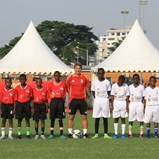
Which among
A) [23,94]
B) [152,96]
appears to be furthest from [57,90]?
[152,96]

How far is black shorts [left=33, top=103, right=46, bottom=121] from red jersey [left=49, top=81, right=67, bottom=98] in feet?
1.38

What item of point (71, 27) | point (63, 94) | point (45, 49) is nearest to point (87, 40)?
point (71, 27)

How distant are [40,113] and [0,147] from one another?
8.62 feet

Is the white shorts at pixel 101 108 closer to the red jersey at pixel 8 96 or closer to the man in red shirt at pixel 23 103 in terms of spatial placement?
the man in red shirt at pixel 23 103

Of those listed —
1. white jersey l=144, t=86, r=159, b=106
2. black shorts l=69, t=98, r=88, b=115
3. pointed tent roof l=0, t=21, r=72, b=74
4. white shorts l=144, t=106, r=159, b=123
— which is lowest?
white shorts l=144, t=106, r=159, b=123

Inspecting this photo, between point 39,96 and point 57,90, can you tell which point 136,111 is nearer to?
point 57,90

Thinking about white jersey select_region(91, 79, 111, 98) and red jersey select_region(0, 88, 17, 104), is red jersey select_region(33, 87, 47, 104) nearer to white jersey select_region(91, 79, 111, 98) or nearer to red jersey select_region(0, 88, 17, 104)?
red jersey select_region(0, 88, 17, 104)

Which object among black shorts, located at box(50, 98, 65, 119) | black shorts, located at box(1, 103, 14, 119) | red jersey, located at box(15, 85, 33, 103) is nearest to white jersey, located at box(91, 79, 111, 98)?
black shorts, located at box(50, 98, 65, 119)

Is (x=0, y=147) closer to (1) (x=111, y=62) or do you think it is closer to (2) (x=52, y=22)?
(1) (x=111, y=62)

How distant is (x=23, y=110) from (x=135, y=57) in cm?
1432

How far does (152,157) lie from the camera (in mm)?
11406

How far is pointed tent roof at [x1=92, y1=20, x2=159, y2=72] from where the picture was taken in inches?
1115

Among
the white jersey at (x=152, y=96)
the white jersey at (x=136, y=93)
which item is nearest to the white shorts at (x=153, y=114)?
the white jersey at (x=152, y=96)

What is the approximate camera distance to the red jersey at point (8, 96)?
50.5 ft
